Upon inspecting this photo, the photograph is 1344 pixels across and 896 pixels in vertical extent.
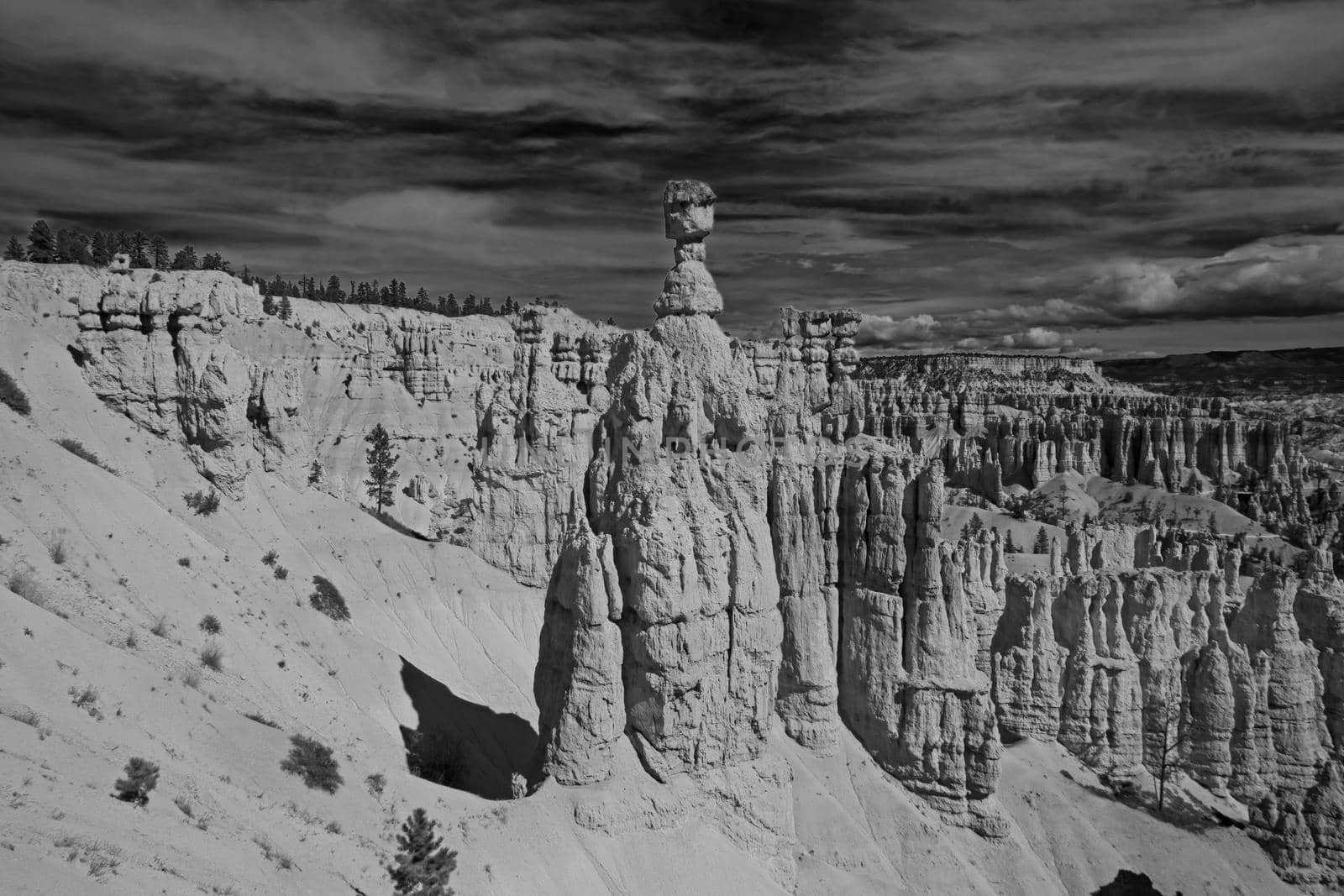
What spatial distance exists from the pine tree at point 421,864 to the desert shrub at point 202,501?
756 inches

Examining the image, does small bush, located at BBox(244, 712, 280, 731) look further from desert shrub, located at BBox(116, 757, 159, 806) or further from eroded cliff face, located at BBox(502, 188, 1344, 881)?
eroded cliff face, located at BBox(502, 188, 1344, 881)

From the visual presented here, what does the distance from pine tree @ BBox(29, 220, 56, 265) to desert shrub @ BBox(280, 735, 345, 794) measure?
98799mm

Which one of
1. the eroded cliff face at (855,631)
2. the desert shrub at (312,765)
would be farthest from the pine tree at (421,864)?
the eroded cliff face at (855,631)

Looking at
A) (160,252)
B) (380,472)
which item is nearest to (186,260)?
(160,252)

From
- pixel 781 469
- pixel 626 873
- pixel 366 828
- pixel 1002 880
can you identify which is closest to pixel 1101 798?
pixel 1002 880

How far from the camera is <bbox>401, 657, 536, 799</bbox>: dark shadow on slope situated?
26.5 meters

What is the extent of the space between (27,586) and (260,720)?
576 centimetres

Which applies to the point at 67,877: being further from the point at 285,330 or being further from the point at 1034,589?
the point at 285,330

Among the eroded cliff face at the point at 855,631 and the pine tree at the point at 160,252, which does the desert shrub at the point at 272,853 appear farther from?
the pine tree at the point at 160,252

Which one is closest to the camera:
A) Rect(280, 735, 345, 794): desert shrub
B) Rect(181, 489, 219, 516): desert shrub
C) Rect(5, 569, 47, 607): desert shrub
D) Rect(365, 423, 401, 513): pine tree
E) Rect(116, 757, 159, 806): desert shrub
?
Rect(116, 757, 159, 806): desert shrub

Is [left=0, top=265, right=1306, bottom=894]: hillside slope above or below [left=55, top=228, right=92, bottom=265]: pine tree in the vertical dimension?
below

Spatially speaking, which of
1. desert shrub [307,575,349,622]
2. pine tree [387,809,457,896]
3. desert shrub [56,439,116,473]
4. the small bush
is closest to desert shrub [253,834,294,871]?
pine tree [387,809,457,896]

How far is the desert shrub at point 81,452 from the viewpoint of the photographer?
86.9ft

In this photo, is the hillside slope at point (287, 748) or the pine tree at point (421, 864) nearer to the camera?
the hillside slope at point (287, 748)
